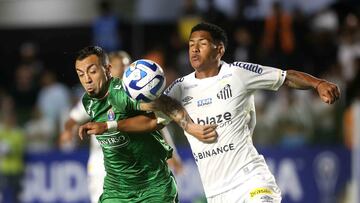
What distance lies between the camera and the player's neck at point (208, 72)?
8.35 metres

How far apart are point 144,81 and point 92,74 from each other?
54 centimetres

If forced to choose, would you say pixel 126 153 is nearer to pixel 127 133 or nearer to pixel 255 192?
pixel 127 133

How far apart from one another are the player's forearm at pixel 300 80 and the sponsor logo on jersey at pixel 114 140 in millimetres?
1408

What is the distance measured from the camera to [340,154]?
14617 millimetres

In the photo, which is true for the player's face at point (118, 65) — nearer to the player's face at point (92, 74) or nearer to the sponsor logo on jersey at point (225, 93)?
the player's face at point (92, 74)

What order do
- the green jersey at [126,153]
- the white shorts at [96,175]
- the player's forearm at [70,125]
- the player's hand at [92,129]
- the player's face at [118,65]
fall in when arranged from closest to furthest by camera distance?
the player's hand at [92,129], the green jersey at [126,153], the player's face at [118,65], the white shorts at [96,175], the player's forearm at [70,125]

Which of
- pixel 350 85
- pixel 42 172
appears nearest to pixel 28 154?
pixel 42 172

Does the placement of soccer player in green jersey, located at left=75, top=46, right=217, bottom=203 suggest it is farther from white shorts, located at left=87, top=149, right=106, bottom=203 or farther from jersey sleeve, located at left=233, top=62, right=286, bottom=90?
white shorts, located at left=87, top=149, right=106, bottom=203

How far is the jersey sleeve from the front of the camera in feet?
26.7

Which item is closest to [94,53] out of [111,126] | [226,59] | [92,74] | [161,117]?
[92,74]

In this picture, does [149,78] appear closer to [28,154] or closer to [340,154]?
[340,154]

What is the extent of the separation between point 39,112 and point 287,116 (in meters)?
4.30

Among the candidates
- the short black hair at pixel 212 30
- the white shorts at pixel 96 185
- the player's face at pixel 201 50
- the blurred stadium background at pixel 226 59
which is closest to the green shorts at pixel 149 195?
the player's face at pixel 201 50

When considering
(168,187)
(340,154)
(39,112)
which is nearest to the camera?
(168,187)
